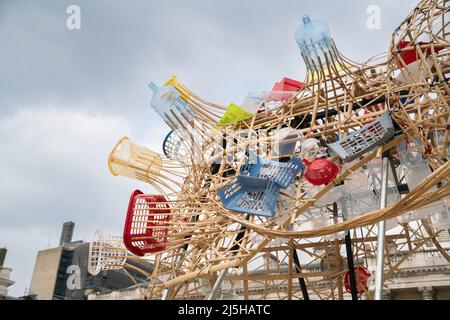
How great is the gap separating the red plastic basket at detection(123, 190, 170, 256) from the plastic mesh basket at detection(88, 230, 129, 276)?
2075mm

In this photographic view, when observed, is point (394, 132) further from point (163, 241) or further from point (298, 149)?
point (163, 241)

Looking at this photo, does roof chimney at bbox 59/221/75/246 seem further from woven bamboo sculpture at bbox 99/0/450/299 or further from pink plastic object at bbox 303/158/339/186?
pink plastic object at bbox 303/158/339/186

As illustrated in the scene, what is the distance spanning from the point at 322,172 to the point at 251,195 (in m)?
1.55

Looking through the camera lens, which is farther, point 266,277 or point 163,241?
point 266,277

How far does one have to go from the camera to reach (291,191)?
11281mm

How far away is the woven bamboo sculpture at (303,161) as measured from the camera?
8.38 m

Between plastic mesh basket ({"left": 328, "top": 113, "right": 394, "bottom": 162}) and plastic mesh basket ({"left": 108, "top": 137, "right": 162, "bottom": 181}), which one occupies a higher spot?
plastic mesh basket ({"left": 108, "top": 137, "right": 162, "bottom": 181})

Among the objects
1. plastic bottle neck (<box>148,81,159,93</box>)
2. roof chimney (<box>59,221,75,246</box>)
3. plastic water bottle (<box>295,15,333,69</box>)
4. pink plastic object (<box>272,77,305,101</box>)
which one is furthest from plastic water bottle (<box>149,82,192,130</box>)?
roof chimney (<box>59,221,75,246</box>)

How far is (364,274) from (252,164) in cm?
810

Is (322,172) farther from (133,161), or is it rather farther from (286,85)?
(133,161)

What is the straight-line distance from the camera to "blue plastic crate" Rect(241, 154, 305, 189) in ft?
32.9

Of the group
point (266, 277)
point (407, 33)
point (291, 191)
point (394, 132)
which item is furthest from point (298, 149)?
point (266, 277)

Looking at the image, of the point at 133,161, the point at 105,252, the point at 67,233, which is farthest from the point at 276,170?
the point at 67,233

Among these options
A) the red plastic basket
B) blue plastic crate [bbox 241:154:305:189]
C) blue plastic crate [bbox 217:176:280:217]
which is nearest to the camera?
blue plastic crate [bbox 217:176:280:217]
